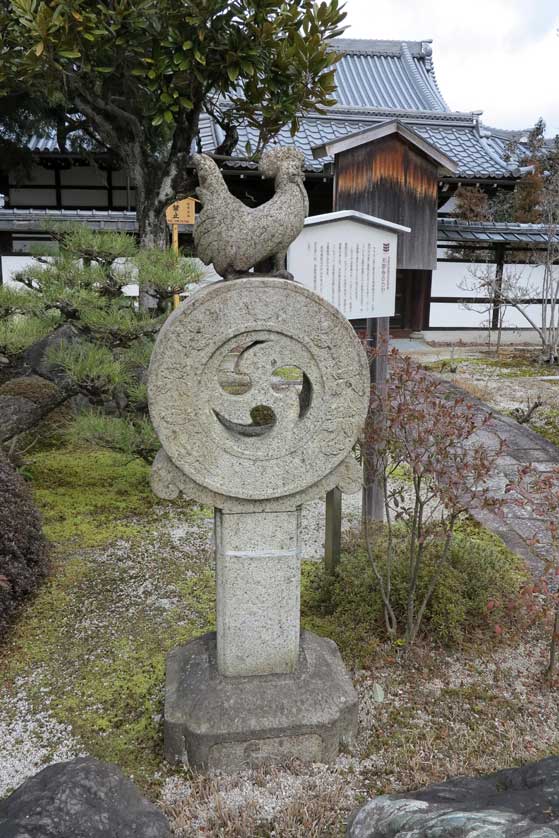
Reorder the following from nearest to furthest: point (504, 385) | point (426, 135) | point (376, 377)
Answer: point (376, 377), point (504, 385), point (426, 135)

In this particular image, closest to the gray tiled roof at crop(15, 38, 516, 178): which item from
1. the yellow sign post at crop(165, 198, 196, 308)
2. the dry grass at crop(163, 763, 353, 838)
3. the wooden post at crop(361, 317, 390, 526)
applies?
the yellow sign post at crop(165, 198, 196, 308)

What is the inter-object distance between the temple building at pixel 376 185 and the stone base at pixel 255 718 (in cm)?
940

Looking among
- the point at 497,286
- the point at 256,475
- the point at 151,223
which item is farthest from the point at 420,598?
the point at 497,286

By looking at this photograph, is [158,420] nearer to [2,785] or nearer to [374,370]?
[2,785]

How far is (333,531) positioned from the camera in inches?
158

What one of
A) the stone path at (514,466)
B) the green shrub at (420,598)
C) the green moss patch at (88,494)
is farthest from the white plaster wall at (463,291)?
the green shrub at (420,598)

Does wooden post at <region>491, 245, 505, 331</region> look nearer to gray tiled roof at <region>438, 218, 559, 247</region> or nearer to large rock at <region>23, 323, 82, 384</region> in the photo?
gray tiled roof at <region>438, 218, 559, 247</region>

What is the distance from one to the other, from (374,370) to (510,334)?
12383mm

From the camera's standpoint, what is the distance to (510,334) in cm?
1588

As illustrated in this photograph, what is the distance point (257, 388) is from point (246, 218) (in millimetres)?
680

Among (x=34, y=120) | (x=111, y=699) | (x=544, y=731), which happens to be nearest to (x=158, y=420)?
(x=111, y=699)

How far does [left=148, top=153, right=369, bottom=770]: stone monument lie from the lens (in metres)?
2.53

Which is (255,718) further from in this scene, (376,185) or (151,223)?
(376,185)

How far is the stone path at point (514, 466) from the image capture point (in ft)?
15.7
